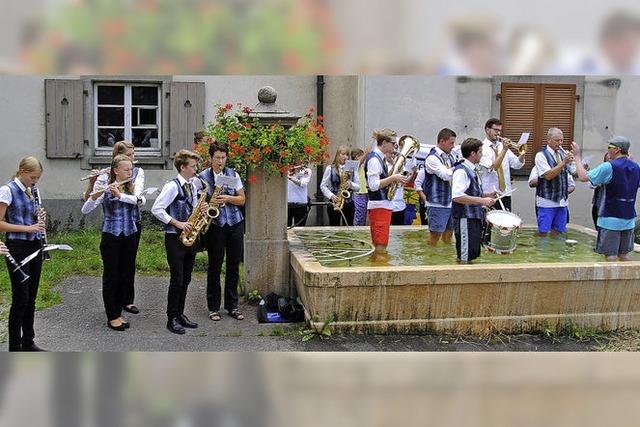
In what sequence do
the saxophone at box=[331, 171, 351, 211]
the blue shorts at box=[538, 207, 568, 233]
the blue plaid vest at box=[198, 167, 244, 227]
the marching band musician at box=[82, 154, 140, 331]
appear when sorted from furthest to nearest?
the saxophone at box=[331, 171, 351, 211] < the blue shorts at box=[538, 207, 568, 233] < the blue plaid vest at box=[198, 167, 244, 227] < the marching band musician at box=[82, 154, 140, 331]

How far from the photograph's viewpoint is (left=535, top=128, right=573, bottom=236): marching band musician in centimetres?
801

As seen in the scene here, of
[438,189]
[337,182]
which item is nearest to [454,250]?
[438,189]

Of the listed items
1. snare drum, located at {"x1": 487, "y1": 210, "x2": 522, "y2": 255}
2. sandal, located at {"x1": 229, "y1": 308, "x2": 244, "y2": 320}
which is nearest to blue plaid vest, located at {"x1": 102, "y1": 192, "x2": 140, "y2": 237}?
sandal, located at {"x1": 229, "y1": 308, "x2": 244, "y2": 320}

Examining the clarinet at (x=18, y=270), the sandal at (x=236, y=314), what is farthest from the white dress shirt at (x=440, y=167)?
the clarinet at (x=18, y=270)

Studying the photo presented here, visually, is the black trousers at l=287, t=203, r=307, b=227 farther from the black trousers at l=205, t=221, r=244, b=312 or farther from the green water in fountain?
the black trousers at l=205, t=221, r=244, b=312

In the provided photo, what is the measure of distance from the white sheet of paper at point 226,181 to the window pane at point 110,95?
4879 millimetres

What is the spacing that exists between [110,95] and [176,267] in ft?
17.2

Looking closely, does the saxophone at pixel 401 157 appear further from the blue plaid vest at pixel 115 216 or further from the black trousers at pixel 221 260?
the blue plaid vest at pixel 115 216

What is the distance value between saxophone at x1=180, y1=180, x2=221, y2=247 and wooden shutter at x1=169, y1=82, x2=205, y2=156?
15.1 feet

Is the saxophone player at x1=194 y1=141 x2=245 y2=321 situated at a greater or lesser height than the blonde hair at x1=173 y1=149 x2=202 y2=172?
lesser

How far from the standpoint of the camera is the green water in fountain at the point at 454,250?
6.95 m

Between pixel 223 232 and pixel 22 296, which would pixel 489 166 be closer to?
pixel 223 232

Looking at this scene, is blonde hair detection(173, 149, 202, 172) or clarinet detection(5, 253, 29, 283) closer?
clarinet detection(5, 253, 29, 283)

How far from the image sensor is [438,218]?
308 inches
